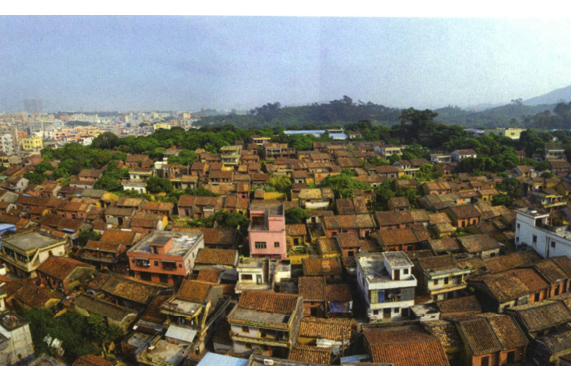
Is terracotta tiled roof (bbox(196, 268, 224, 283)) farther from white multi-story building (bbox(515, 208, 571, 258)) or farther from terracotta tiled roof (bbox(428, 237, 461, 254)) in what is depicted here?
white multi-story building (bbox(515, 208, 571, 258))

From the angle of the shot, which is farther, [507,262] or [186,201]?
[186,201]

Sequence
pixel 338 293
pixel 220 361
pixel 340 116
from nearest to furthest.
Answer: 1. pixel 220 361
2. pixel 338 293
3. pixel 340 116

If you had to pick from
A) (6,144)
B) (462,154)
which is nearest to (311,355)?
(462,154)

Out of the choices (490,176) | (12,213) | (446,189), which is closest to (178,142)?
(12,213)

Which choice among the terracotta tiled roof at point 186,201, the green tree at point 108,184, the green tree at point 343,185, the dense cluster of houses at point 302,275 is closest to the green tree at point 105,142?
the dense cluster of houses at point 302,275

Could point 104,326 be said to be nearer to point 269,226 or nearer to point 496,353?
point 269,226

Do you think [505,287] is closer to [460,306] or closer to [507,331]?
[460,306]

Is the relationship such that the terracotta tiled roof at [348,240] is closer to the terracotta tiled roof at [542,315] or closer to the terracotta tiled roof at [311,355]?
the terracotta tiled roof at [542,315]
